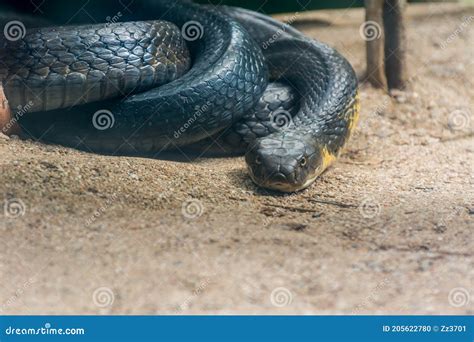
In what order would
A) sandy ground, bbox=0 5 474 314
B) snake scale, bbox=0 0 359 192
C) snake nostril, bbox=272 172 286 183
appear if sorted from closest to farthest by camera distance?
1. sandy ground, bbox=0 5 474 314
2. snake nostril, bbox=272 172 286 183
3. snake scale, bbox=0 0 359 192

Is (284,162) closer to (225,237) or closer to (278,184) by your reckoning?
(278,184)

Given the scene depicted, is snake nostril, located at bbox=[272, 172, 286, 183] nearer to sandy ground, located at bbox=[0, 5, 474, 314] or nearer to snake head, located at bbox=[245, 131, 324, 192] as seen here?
snake head, located at bbox=[245, 131, 324, 192]

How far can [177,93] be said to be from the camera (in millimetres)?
5375

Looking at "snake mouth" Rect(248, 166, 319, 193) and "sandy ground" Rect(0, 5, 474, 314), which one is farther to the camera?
"snake mouth" Rect(248, 166, 319, 193)

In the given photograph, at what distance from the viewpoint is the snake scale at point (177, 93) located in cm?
507

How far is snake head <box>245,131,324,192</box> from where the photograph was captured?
491 centimetres

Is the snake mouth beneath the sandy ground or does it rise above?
beneath

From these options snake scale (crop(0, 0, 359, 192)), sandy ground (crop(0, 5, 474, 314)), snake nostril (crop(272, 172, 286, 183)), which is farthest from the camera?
snake scale (crop(0, 0, 359, 192))

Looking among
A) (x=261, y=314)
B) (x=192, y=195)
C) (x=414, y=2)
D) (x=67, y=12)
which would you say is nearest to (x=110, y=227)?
(x=192, y=195)

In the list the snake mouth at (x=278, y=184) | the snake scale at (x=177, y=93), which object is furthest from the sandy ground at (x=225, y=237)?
the snake scale at (x=177, y=93)

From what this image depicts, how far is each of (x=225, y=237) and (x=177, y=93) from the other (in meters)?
1.76

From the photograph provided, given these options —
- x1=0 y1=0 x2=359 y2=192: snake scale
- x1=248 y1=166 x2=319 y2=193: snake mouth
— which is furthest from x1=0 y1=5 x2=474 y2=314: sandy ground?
x1=0 y1=0 x2=359 y2=192: snake scale

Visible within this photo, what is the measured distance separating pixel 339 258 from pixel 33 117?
289 cm

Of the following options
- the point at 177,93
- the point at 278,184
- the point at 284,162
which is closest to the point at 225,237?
the point at 278,184
